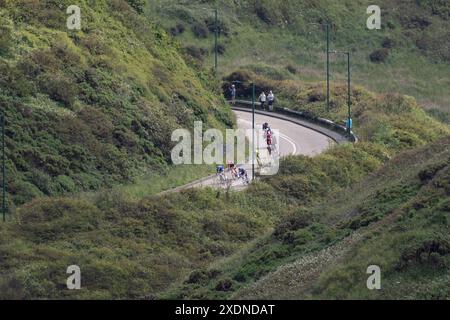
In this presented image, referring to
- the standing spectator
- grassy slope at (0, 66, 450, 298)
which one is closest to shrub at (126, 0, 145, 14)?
the standing spectator

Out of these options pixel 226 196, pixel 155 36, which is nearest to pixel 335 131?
pixel 155 36

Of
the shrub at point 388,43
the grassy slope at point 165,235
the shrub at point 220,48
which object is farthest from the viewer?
the shrub at point 388,43

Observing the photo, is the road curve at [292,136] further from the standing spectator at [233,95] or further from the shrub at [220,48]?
the shrub at [220,48]

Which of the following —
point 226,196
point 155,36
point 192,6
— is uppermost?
point 192,6

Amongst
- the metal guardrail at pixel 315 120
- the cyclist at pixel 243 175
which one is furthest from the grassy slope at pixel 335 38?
the cyclist at pixel 243 175

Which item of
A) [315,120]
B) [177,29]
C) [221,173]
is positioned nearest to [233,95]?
[315,120]
